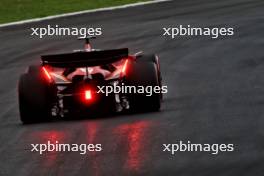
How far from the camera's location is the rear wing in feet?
58.5

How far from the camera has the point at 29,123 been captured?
1795cm

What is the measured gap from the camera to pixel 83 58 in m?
17.8

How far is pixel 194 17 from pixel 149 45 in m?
5.08
